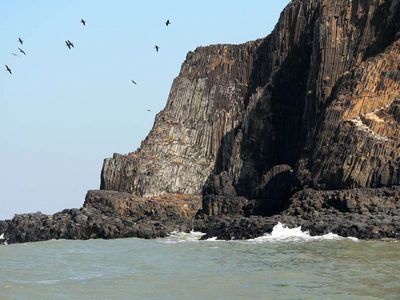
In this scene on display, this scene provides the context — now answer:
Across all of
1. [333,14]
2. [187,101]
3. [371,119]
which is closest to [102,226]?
[371,119]

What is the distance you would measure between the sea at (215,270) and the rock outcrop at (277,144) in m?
7.65

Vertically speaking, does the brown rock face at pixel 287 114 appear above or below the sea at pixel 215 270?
above

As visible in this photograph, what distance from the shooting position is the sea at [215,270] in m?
29.7

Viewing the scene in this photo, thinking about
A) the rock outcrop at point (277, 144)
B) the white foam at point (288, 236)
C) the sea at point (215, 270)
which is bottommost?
the sea at point (215, 270)

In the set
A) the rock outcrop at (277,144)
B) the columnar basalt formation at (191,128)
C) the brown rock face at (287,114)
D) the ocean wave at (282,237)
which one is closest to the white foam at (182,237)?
the ocean wave at (282,237)

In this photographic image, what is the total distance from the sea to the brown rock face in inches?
612

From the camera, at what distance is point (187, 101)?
118312 millimetres

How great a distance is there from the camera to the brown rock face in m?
68.9

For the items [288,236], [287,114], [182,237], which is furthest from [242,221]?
[287,114]

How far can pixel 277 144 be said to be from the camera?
98938 millimetres

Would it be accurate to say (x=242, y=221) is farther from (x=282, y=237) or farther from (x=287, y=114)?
(x=287, y=114)

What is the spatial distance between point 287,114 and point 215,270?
6311 cm

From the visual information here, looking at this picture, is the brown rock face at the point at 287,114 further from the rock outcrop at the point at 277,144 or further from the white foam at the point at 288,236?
the white foam at the point at 288,236

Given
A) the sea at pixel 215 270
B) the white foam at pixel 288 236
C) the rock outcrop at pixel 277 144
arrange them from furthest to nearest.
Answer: the rock outcrop at pixel 277 144, the white foam at pixel 288 236, the sea at pixel 215 270
